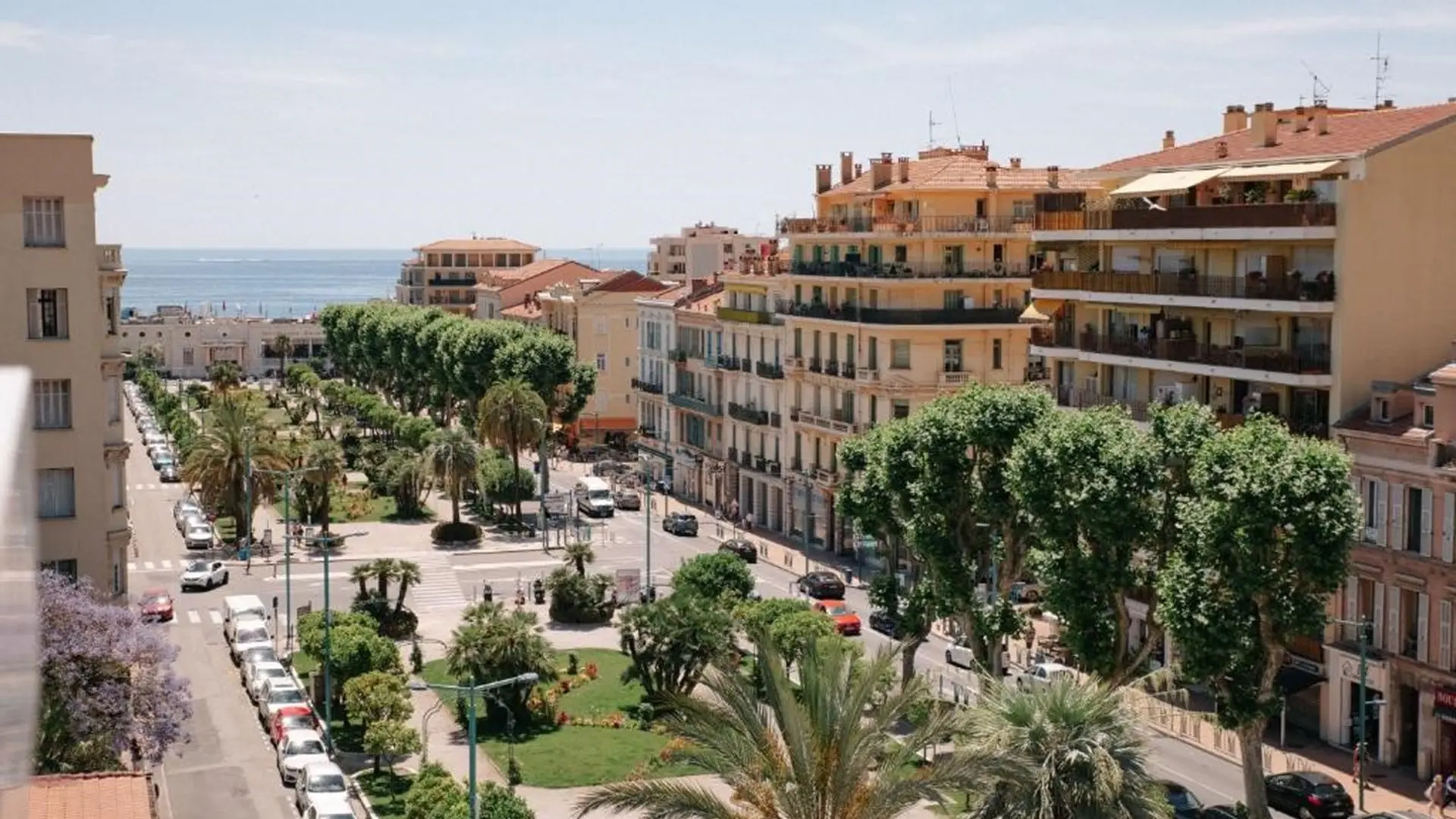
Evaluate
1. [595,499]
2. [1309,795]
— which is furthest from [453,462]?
[1309,795]

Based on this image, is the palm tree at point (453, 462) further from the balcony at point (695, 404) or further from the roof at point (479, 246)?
the roof at point (479, 246)

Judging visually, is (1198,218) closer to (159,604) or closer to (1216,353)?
(1216,353)

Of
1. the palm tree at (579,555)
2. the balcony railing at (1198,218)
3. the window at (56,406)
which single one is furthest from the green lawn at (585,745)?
the balcony railing at (1198,218)

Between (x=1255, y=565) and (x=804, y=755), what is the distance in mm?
16145

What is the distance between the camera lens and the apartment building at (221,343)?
579 ft

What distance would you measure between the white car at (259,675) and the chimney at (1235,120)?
114 ft

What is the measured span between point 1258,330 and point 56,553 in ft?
102

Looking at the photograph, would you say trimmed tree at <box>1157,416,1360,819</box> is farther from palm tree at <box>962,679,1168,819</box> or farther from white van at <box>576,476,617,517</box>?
white van at <box>576,476,617,517</box>

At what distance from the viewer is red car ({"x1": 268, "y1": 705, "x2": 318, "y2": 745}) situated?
4403 centimetres

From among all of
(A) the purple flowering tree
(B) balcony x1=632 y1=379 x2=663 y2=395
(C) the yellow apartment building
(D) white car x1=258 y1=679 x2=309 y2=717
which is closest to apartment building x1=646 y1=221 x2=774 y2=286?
(B) balcony x1=632 y1=379 x2=663 y2=395

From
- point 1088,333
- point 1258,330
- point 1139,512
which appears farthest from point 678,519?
point 1139,512

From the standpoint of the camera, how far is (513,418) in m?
82.3

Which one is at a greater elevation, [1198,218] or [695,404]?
[1198,218]

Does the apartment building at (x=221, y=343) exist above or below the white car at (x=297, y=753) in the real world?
above
